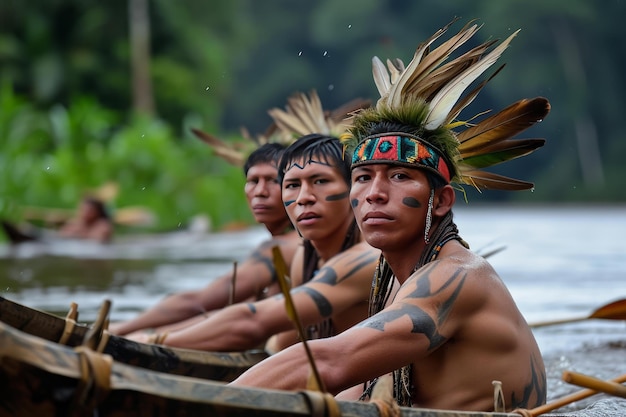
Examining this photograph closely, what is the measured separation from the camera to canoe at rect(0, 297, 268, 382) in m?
3.72

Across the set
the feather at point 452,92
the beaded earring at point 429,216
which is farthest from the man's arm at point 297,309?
the feather at point 452,92

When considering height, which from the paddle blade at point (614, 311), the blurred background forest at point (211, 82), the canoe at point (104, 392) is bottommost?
the canoe at point (104, 392)

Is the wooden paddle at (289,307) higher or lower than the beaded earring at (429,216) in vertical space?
lower

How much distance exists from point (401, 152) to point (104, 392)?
1360mm

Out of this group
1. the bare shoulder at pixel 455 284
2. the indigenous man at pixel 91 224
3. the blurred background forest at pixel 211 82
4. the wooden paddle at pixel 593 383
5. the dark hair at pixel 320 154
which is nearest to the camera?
the wooden paddle at pixel 593 383

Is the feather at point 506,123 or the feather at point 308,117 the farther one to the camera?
the feather at point 308,117

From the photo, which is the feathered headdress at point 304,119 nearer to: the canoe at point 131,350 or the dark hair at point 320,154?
the dark hair at point 320,154

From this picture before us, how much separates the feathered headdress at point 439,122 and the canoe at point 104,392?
Result: 41.1 inches

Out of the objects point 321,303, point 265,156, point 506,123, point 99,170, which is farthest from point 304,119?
point 99,170

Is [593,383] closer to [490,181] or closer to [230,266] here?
[490,181]

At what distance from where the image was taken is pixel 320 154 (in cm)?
477

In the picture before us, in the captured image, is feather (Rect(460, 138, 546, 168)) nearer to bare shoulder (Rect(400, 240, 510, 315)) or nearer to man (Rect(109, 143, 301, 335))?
bare shoulder (Rect(400, 240, 510, 315))

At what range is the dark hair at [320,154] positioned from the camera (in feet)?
15.7

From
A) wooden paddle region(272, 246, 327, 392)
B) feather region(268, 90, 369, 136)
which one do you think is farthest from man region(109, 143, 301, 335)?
wooden paddle region(272, 246, 327, 392)
